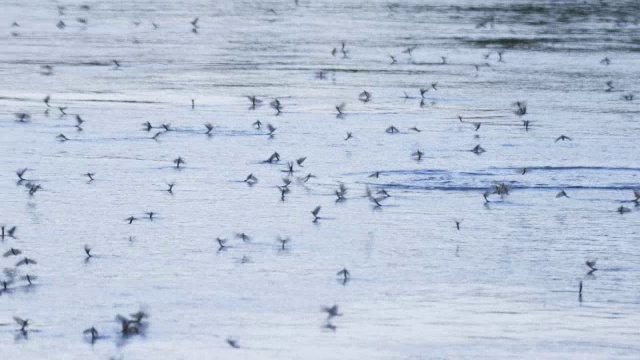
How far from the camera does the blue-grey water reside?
7008 mm

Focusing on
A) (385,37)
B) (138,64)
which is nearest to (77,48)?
(138,64)

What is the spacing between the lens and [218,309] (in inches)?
286

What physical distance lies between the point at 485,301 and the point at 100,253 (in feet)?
7.15

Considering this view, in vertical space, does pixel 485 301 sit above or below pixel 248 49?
below

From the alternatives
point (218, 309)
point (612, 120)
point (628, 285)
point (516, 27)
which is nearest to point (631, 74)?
point (612, 120)

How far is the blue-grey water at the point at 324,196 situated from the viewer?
7008mm

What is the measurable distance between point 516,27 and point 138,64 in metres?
5.31

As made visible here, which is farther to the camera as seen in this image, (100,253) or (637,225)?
(637,225)

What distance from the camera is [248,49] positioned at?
1670cm

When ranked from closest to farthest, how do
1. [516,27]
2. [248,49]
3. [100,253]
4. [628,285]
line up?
[628,285]
[100,253]
[248,49]
[516,27]

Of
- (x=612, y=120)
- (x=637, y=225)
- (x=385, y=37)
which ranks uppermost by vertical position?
(x=385, y=37)

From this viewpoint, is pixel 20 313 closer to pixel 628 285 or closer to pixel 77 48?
pixel 628 285

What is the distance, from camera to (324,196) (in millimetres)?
9781

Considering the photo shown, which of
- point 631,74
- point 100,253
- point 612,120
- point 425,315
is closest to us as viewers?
point 425,315
